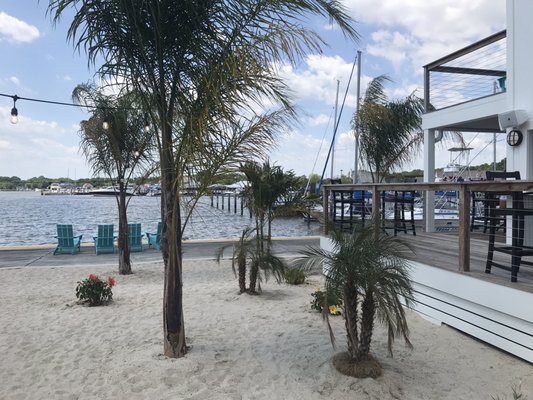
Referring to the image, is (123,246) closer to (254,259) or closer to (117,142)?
(117,142)

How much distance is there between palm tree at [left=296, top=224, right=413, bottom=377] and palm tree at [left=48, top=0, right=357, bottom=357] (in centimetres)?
121

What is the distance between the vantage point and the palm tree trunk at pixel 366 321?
3482 mm

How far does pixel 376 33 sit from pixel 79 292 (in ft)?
25.0

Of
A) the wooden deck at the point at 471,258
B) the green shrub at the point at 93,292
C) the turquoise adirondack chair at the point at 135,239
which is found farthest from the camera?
the turquoise adirondack chair at the point at 135,239

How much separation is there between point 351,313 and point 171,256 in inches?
69.2

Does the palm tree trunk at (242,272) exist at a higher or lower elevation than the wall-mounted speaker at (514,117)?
lower

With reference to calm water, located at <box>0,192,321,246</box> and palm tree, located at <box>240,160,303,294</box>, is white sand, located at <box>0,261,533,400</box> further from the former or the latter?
calm water, located at <box>0,192,321,246</box>

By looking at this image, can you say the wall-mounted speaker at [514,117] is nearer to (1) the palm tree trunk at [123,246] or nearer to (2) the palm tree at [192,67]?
(2) the palm tree at [192,67]

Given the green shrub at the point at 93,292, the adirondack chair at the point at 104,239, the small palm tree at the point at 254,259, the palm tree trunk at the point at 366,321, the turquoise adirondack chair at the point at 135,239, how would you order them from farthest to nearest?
the turquoise adirondack chair at the point at 135,239, the adirondack chair at the point at 104,239, the small palm tree at the point at 254,259, the green shrub at the point at 93,292, the palm tree trunk at the point at 366,321

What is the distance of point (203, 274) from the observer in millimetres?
8625

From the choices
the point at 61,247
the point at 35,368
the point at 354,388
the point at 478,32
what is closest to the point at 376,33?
the point at 478,32

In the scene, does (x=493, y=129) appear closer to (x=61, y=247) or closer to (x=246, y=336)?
(x=246, y=336)

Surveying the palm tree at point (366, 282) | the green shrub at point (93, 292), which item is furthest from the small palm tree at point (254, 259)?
the palm tree at point (366, 282)

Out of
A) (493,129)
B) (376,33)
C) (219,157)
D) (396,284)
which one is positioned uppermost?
(376,33)
